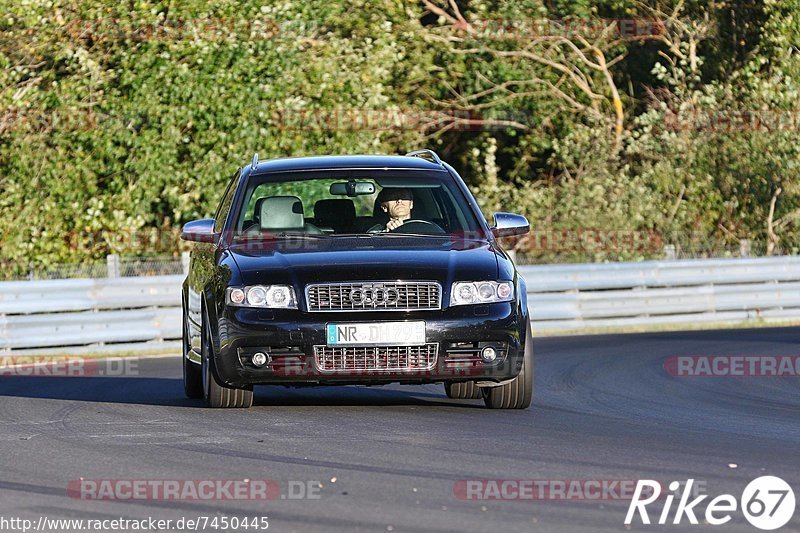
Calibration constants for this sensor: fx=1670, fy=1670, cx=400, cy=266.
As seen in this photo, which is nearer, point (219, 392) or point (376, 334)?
point (376, 334)

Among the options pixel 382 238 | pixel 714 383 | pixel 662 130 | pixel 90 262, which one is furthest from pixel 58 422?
pixel 662 130

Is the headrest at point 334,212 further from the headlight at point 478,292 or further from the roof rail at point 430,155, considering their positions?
the headlight at point 478,292

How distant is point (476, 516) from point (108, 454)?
2.73 meters

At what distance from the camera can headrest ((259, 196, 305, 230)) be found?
11.0 meters

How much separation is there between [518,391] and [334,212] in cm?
179

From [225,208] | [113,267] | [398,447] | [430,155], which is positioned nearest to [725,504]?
[398,447]

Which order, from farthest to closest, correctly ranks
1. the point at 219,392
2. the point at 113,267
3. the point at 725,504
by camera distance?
the point at 113,267 → the point at 219,392 → the point at 725,504

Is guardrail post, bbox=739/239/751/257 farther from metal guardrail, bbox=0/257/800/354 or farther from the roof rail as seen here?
the roof rail

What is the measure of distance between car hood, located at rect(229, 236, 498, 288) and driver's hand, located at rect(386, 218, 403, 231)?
308mm

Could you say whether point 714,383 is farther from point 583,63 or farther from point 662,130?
point 583,63

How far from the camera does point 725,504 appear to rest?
6.64 meters

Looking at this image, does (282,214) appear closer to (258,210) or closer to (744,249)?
(258,210)

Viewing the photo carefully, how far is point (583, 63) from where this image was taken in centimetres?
3266

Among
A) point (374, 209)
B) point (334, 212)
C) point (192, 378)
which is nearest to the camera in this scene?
point (334, 212)
